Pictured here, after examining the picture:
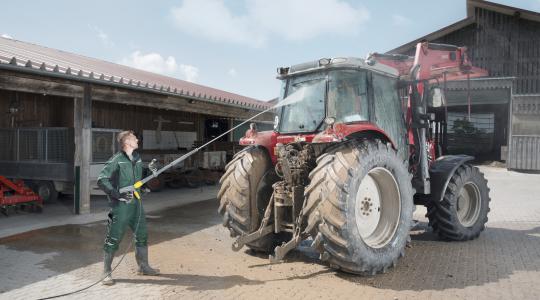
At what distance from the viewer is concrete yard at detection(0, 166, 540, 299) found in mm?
4105

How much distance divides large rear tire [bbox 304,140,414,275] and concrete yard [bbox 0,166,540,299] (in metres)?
0.29

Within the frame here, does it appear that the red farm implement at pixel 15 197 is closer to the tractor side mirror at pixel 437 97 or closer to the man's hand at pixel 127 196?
the man's hand at pixel 127 196

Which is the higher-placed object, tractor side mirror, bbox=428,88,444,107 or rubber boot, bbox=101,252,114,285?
tractor side mirror, bbox=428,88,444,107

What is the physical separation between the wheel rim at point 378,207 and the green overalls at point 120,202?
2.48 meters

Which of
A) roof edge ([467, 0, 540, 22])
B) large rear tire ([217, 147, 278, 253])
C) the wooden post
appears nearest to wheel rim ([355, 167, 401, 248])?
large rear tire ([217, 147, 278, 253])

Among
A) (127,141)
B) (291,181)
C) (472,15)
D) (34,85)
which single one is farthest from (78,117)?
(472,15)

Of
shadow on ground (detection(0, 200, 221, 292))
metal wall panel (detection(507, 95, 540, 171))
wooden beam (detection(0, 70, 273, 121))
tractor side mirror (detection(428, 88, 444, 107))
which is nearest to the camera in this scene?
shadow on ground (detection(0, 200, 221, 292))

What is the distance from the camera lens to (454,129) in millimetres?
20219

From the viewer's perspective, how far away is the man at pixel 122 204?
174 inches

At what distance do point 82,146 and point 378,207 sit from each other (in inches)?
247

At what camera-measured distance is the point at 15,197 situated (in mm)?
8312

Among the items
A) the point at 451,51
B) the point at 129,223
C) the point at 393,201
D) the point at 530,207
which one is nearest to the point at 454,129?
the point at 530,207

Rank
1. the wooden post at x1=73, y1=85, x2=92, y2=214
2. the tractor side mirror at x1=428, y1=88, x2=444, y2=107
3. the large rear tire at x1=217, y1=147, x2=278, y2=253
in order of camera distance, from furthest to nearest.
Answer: the wooden post at x1=73, y1=85, x2=92, y2=214 → the tractor side mirror at x1=428, y1=88, x2=444, y2=107 → the large rear tire at x1=217, y1=147, x2=278, y2=253

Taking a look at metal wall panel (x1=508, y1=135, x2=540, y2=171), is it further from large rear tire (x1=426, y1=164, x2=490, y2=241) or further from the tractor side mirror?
the tractor side mirror
